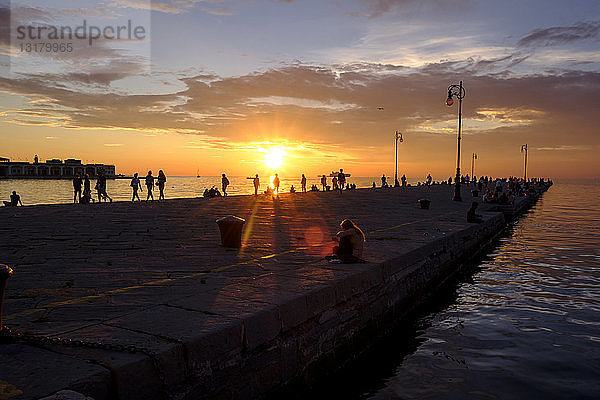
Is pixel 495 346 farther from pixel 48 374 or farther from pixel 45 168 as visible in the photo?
pixel 45 168

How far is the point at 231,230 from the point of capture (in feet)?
29.0

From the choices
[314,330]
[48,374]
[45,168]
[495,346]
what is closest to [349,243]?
[314,330]

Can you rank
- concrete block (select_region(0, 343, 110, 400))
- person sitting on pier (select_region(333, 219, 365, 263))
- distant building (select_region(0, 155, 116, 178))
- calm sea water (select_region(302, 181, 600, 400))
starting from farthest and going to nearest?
1. distant building (select_region(0, 155, 116, 178))
2. person sitting on pier (select_region(333, 219, 365, 263))
3. calm sea water (select_region(302, 181, 600, 400))
4. concrete block (select_region(0, 343, 110, 400))

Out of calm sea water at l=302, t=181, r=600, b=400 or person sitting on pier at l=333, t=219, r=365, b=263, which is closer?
calm sea water at l=302, t=181, r=600, b=400

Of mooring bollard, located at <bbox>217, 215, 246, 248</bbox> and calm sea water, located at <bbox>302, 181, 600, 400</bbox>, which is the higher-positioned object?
mooring bollard, located at <bbox>217, 215, 246, 248</bbox>

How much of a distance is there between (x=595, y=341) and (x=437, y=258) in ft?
12.3

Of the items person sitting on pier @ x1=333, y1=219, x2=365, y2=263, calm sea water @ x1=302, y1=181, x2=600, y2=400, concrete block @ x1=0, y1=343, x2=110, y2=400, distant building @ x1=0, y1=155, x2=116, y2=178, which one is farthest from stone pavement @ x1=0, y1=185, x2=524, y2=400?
distant building @ x1=0, y1=155, x2=116, y2=178

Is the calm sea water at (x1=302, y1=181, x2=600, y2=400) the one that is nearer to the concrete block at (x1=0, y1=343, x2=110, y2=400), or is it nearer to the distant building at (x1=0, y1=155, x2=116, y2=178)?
the concrete block at (x1=0, y1=343, x2=110, y2=400)

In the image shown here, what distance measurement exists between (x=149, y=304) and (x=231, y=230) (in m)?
4.30

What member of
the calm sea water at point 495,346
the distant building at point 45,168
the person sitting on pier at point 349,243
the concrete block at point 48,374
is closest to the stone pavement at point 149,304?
the concrete block at point 48,374

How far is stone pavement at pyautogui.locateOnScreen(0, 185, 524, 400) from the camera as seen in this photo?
2.95 metres

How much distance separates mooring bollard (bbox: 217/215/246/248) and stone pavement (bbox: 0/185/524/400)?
0.28 metres

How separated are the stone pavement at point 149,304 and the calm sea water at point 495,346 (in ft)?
4.31

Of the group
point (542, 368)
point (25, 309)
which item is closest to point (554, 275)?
point (542, 368)
